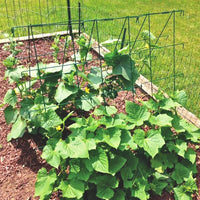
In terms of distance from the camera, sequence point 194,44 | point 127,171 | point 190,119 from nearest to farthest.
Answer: point 127,171 < point 190,119 < point 194,44

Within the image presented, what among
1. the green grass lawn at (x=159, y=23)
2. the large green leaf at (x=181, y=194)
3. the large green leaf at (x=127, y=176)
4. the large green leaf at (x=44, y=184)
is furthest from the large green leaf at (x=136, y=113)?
the green grass lawn at (x=159, y=23)

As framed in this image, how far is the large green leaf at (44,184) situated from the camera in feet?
6.93

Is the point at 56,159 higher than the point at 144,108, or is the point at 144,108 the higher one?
the point at 144,108

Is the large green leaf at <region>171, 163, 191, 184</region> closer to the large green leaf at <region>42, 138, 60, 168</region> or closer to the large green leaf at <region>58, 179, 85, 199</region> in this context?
the large green leaf at <region>58, 179, 85, 199</region>

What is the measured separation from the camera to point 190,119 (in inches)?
116

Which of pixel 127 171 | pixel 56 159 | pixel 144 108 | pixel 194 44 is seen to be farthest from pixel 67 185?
pixel 194 44

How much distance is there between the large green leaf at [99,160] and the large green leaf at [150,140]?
1.03 ft

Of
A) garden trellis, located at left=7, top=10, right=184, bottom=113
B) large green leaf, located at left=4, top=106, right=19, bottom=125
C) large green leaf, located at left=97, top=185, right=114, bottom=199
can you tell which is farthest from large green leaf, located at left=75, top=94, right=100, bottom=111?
large green leaf, located at left=97, top=185, right=114, bottom=199

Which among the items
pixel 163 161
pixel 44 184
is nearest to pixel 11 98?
pixel 44 184

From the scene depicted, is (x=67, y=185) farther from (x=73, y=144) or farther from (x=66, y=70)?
(x=66, y=70)

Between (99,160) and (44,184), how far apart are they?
48cm

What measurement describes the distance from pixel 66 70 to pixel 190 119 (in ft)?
4.72

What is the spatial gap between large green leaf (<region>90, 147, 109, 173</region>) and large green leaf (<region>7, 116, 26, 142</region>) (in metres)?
0.82

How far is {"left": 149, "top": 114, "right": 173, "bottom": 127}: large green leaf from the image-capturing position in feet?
7.77
